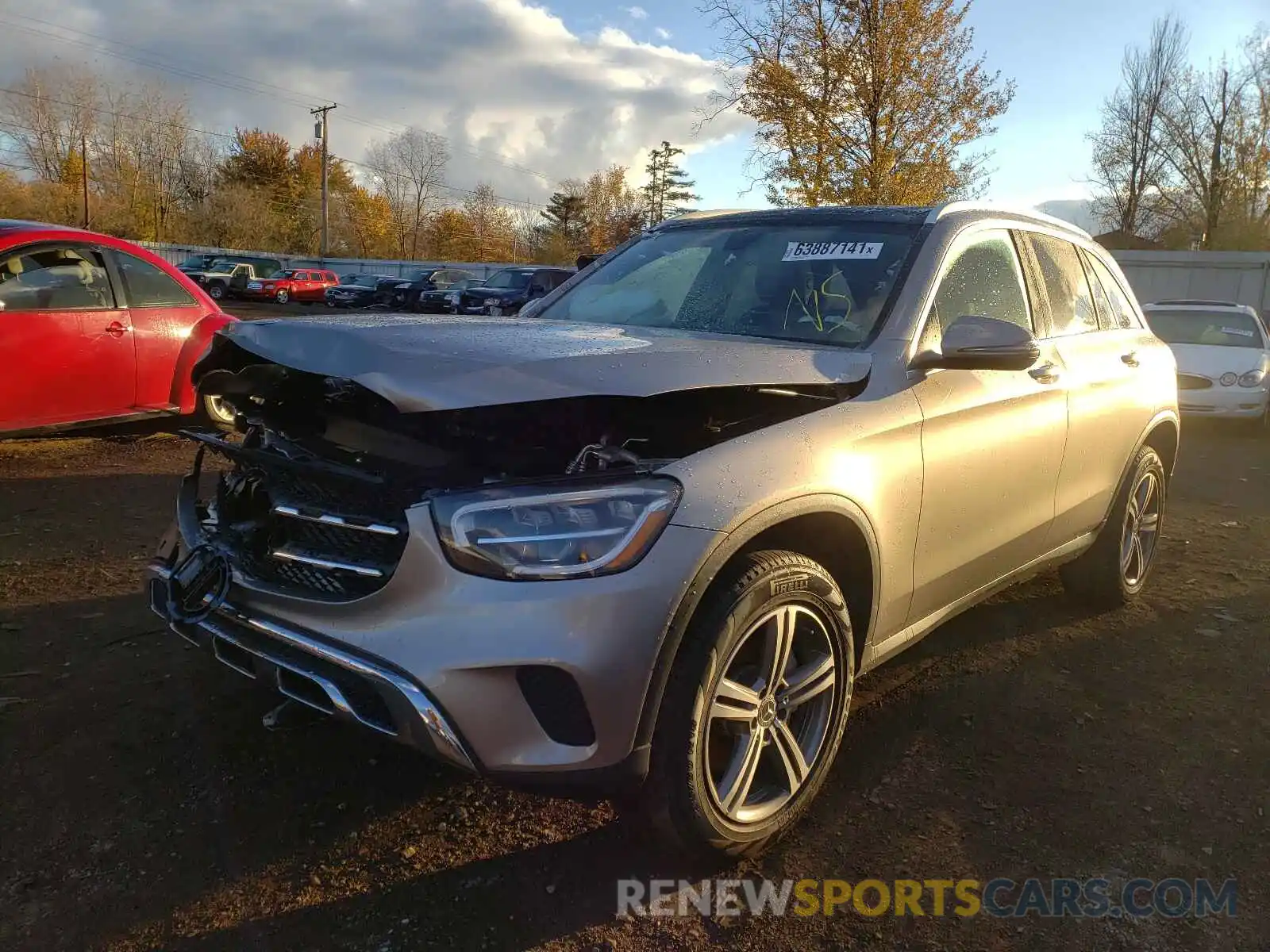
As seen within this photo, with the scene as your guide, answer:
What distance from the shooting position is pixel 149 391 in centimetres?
689

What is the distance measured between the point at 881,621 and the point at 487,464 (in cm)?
134

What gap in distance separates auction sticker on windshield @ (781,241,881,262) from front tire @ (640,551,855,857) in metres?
1.33

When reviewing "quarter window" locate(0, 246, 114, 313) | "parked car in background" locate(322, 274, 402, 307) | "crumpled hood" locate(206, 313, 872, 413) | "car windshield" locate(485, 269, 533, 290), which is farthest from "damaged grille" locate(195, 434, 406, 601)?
"parked car in background" locate(322, 274, 402, 307)

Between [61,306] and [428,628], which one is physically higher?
[61,306]

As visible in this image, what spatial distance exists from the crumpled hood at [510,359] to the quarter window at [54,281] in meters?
4.34

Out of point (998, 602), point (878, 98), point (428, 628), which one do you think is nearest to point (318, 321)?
point (428, 628)

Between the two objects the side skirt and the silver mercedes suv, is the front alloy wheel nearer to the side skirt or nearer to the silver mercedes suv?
the silver mercedes suv

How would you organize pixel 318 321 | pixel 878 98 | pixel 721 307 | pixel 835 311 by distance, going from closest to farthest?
pixel 318 321, pixel 835 311, pixel 721 307, pixel 878 98

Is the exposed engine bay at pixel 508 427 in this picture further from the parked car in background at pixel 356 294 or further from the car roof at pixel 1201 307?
the parked car in background at pixel 356 294

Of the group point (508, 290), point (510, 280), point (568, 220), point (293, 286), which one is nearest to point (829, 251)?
point (508, 290)

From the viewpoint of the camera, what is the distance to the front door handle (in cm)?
347

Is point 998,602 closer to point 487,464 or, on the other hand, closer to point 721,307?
point 721,307

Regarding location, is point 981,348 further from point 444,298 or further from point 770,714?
point 444,298

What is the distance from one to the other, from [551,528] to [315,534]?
2.45 ft
